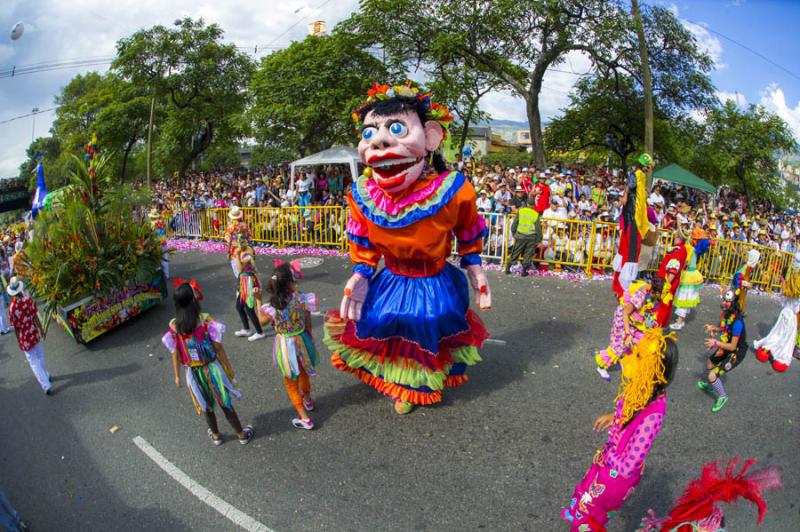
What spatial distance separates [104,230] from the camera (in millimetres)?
6984

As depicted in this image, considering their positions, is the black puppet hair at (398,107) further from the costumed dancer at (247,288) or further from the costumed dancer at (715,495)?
the costumed dancer at (715,495)

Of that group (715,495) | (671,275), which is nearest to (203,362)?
(715,495)

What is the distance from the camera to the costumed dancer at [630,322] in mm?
4914

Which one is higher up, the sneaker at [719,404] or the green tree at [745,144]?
the green tree at [745,144]

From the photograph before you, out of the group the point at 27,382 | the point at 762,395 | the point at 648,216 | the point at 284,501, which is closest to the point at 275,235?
the point at 27,382

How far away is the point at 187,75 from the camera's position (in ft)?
83.5

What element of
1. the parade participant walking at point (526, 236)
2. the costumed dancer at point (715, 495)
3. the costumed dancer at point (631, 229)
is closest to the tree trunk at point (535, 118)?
the parade participant walking at point (526, 236)

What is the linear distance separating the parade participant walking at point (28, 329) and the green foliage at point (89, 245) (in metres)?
0.69

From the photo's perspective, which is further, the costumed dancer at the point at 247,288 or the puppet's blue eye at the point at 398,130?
the costumed dancer at the point at 247,288

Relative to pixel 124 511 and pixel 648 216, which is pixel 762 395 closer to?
pixel 648 216

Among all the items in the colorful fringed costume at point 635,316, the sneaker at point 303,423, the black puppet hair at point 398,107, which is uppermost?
the black puppet hair at point 398,107

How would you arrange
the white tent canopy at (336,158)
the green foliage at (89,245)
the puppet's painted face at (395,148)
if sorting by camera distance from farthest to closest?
the white tent canopy at (336,158) → the green foliage at (89,245) → the puppet's painted face at (395,148)

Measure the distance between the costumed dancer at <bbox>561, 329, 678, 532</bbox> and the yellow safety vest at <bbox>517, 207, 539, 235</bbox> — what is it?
6.61m

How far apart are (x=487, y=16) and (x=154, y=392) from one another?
15.2 m
